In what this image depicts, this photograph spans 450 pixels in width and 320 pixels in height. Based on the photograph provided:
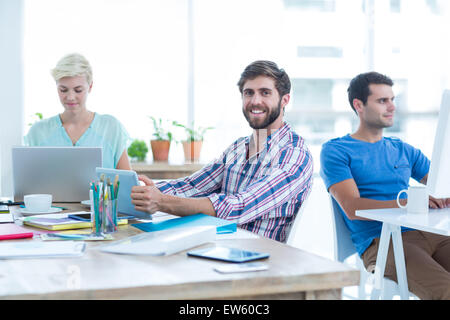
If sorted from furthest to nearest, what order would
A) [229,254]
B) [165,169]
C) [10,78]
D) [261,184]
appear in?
[10,78] → [165,169] → [261,184] → [229,254]

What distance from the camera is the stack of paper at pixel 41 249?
3.62 feet

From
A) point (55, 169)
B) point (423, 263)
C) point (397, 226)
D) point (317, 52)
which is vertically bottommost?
point (423, 263)

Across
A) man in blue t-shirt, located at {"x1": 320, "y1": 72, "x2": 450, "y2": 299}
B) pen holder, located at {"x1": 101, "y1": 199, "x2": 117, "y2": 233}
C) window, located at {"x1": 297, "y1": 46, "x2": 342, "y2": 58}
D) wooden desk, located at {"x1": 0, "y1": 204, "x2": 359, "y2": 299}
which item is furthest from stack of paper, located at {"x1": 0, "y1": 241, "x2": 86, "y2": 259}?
window, located at {"x1": 297, "y1": 46, "x2": 342, "y2": 58}

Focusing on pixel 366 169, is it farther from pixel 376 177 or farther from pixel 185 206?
pixel 185 206

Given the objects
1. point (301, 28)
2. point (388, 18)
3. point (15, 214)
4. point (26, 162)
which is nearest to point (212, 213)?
point (15, 214)

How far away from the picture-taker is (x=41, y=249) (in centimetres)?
115

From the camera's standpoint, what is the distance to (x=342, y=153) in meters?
2.44

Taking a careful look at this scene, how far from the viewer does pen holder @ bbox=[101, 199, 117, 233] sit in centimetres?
140

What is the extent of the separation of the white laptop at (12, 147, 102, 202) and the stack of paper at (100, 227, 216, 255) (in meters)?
0.83

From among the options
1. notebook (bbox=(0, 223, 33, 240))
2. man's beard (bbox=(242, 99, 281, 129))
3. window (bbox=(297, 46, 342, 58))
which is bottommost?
notebook (bbox=(0, 223, 33, 240))

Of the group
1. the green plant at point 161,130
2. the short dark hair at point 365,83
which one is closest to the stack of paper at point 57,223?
the short dark hair at point 365,83

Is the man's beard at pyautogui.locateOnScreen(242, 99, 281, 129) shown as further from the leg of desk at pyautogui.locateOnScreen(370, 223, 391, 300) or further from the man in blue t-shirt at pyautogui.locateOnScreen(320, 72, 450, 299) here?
the leg of desk at pyautogui.locateOnScreen(370, 223, 391, 300)

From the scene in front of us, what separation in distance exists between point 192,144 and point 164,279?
3044 millimetres

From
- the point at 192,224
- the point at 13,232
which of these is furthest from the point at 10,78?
the point at 192,224
